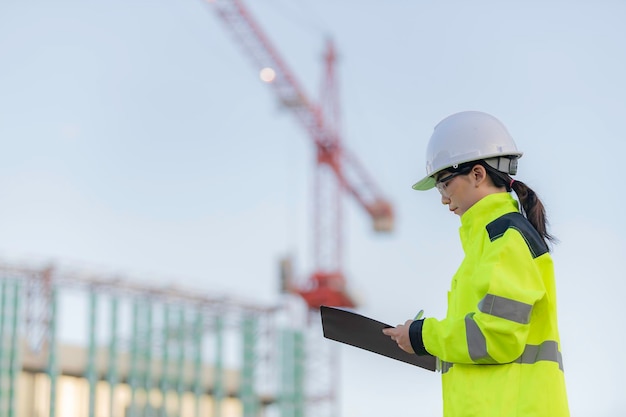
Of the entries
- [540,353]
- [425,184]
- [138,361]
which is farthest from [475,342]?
[138,361]

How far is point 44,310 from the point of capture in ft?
188

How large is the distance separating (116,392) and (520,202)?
58.9m

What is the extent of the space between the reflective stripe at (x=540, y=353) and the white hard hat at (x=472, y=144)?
2.30 feet

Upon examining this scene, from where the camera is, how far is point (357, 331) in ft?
16.1

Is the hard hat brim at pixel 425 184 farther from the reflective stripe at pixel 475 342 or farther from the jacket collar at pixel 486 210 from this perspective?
the reflective stripe at pixel 475 342

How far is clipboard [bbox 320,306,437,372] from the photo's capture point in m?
4.86

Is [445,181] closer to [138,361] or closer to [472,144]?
[472,144]

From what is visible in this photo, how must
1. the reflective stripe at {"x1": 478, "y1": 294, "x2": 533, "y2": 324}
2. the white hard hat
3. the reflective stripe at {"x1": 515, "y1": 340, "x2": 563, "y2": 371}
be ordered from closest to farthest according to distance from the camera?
the reflective stripe at {"x1": 478, "y1": 294, "x2": 533, "y2": 324}
the reflective stripe at {"x1": 515, "y1": 340, "x2": 563, "y2": 371}
the white hard hat

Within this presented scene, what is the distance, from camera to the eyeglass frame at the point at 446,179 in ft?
15.8

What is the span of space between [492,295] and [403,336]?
0.41m

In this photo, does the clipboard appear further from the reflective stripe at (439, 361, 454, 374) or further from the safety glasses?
the safety glasses

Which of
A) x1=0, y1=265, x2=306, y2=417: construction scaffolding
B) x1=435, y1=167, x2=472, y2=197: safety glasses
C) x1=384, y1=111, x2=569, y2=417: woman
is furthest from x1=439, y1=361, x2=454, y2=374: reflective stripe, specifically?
x1=0, y1=265, x2=306, y2=417: construction scaffolding

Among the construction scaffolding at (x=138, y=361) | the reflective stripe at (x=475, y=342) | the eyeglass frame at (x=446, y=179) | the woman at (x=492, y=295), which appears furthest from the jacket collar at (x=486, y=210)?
the construction scaffolding at (x=138, y=361)

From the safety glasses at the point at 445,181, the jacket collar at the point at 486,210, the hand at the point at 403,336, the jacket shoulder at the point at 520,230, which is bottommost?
the hand at the point at 403,336
